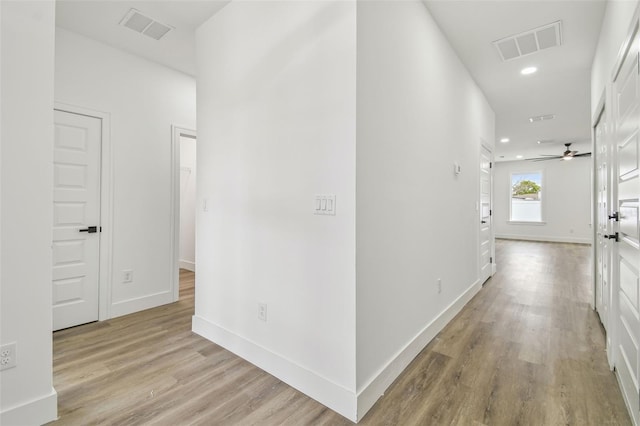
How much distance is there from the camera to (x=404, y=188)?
218 cm

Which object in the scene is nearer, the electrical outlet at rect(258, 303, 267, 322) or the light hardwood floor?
the light hardwood floor

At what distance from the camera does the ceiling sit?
2498 mm

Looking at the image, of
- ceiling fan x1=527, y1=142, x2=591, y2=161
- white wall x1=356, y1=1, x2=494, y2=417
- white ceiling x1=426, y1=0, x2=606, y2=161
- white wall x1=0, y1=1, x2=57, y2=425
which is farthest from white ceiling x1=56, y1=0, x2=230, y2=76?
ceiling fan x1=527, y1=142, x2=591, y2=161

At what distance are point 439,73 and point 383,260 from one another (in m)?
1.94

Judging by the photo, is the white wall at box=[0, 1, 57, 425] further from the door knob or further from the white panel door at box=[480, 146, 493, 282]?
the white panel door at box=[480, 146, 493, 282]

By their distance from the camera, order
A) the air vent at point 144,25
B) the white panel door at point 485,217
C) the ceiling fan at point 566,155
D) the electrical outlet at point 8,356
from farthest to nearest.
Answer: the ceiling fan at point 566,155 < the white panel door at point 485,217 < the air vent at point 144,25 < the electrical outlet at point 8,356

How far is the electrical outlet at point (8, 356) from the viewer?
4.85 ft

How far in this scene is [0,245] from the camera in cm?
147

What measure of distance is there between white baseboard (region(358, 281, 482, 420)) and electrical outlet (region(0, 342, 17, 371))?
5.71ft

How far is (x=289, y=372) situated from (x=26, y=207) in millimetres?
1695

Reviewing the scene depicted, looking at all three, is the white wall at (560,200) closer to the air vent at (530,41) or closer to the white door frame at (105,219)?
the air vent at (530,41)

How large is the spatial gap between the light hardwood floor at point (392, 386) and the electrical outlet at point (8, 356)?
402 mm

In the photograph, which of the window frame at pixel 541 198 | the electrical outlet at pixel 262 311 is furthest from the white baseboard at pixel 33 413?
the window frame at pixel 541 198

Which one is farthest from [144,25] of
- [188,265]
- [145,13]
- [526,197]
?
[526,197]
